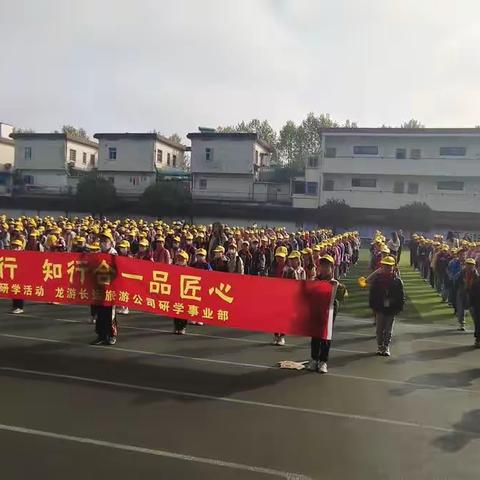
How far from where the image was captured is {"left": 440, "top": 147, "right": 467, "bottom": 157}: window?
148 feet

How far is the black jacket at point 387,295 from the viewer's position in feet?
31.7

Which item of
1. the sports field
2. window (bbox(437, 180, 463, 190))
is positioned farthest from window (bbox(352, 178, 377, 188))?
the sports field

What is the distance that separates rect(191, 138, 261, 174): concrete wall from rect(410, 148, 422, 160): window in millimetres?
13509

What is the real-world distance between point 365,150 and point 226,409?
4273 centimetres

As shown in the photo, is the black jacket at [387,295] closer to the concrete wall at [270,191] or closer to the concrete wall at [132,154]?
the concrete wall at [270,191]

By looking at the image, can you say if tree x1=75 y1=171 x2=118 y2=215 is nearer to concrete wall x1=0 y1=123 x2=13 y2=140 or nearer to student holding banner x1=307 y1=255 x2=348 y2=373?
concrete wall x1=0 y1=123 x2=13 y2=140

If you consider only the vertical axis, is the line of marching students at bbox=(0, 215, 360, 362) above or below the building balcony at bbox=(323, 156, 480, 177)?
below

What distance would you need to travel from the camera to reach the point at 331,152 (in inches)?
1864

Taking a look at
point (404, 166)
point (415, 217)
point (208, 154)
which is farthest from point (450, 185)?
point (208, 154)

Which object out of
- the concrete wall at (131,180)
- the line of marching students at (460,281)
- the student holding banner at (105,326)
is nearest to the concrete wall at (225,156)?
the concrete wall at (131,180)

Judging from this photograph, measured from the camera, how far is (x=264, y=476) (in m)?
4.93

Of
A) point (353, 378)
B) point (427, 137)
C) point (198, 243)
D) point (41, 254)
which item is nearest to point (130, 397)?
point (353, 378)

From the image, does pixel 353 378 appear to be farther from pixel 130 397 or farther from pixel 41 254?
pixel 41 254

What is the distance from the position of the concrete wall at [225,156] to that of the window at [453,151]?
1590 centimetres
